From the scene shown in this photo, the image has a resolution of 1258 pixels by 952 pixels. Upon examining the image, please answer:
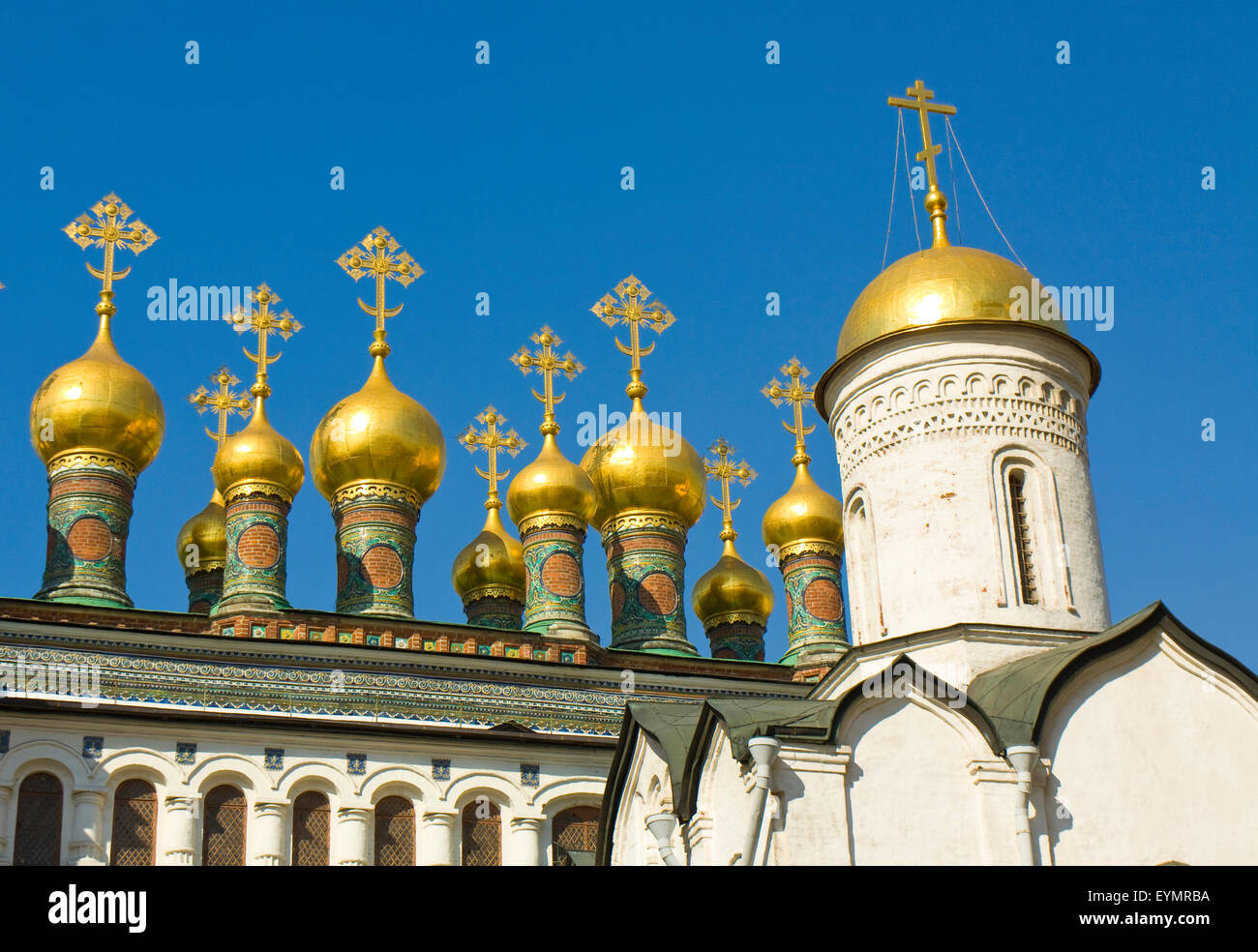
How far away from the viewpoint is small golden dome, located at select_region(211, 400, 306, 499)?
20.7 metres

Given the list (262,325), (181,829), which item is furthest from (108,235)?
(181,829)

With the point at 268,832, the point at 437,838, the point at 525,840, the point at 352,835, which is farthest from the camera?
the point at 525,840

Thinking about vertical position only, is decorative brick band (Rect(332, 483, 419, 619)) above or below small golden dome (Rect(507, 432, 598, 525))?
below

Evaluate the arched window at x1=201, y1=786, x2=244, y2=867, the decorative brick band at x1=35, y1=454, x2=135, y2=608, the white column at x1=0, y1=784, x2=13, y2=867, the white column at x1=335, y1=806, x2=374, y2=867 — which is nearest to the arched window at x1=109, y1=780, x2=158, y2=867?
the arched window at x1=201, y1=786, x2=244, y2=867

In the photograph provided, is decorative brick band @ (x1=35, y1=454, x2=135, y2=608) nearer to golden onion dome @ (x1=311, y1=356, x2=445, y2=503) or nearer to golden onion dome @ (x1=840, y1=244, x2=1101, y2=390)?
golden onion dome @ (x1=311, y1=356, x2=445, y2=503)

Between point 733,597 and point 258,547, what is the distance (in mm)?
6792

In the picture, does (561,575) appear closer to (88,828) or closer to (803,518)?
(803,518)

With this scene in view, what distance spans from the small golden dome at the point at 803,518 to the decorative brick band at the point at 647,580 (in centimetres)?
219

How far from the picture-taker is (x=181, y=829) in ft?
49.9

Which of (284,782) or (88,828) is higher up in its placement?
(284,782)

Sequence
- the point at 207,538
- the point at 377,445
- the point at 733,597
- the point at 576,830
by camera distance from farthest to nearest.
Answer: the point at 733,597 < the point at 207,538 < the point at 377,445 < the point at 576,830

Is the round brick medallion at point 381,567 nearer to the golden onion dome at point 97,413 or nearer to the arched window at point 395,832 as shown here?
the golden onion dome at point 97,413

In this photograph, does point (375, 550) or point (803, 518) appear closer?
point (375, 550)

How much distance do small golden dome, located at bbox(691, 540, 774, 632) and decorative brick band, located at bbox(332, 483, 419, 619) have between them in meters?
4.93
